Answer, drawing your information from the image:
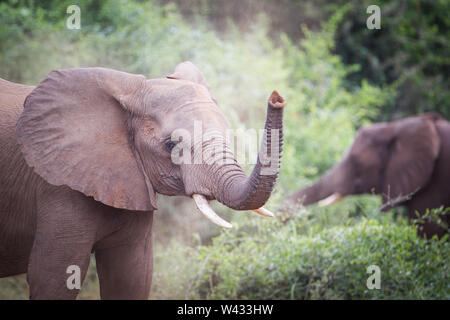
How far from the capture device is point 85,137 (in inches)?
122

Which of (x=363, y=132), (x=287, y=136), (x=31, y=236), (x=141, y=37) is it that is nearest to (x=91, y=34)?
(x=141, y=37)

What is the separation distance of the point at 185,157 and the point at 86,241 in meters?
0.76

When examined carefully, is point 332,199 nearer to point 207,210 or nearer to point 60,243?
point 207,210

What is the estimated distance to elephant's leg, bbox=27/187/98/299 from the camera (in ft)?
9.81

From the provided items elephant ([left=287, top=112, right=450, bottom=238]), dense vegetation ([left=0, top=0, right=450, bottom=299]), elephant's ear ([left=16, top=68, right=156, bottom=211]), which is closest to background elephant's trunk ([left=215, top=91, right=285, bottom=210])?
elephant's ear ([left=16, top=68, right=156, bottom=211])

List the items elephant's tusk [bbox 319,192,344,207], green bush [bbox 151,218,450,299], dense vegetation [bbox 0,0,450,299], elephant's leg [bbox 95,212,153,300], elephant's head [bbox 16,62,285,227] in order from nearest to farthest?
elephant's head [bbox 16,62,285,227], elephant's leg [bbox 95,212,153,300], green bush [bbox 151,218,450,299], dense vegetation [bbox 0,0,450,299], elephant's tusk [bbox 319,192,344,207]

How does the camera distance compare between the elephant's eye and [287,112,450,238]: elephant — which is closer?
the elephant's eye

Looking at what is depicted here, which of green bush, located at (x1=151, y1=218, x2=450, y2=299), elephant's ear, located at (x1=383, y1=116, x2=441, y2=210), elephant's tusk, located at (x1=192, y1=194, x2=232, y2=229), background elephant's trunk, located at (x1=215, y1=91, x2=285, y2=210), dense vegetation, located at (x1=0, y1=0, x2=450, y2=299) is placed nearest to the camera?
background elephant's trunk, located at (x1=215, y1=91, x2=285, y2=210)

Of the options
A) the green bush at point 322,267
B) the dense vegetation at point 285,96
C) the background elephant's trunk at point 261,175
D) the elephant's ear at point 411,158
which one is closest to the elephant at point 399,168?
the elephant's ear at point 411,158

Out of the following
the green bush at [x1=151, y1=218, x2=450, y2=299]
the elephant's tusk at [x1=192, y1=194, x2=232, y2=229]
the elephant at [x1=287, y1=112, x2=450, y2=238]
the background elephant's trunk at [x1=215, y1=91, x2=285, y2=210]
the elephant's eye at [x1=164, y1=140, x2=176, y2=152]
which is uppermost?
the elephant at [x1=287, y1=112, x2=450, y2=238]

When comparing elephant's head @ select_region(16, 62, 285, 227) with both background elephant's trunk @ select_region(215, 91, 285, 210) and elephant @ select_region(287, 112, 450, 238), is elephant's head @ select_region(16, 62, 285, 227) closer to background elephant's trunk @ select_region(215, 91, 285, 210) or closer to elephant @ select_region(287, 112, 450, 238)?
background elephant's trunk @ select_region(215, 91, 285, 210)

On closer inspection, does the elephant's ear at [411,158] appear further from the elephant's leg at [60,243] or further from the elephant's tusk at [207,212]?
the elephant's leg at [60,243]

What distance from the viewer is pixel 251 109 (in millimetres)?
6965
